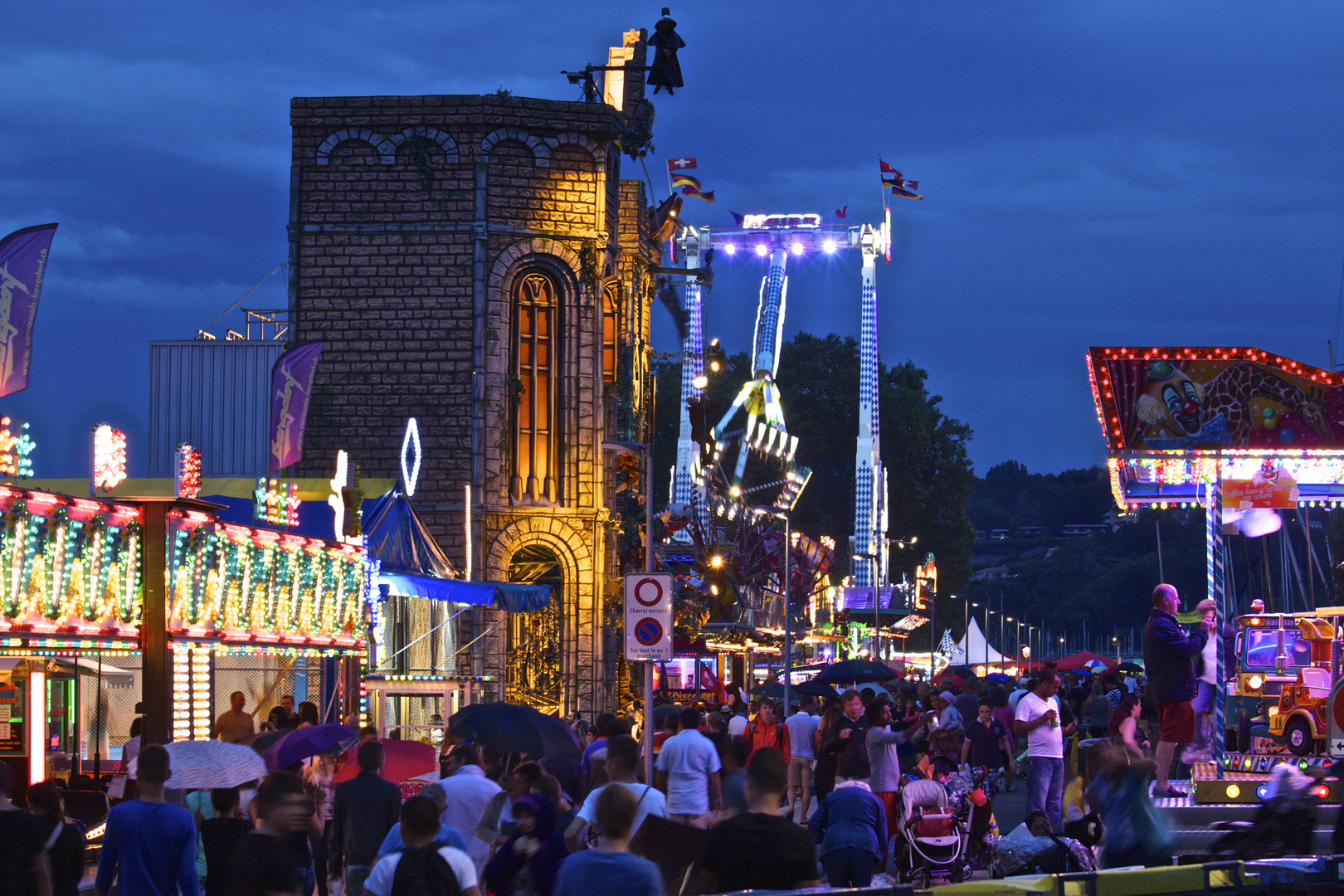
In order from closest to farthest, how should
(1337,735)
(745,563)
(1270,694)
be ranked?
1. (1337,735)
2. (1270,694)
3. (745,563)

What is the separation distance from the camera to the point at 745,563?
170ft

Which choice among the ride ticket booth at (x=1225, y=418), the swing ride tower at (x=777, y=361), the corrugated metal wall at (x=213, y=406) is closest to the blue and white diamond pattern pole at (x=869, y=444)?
the swing ride tower at (x=777, y=361)

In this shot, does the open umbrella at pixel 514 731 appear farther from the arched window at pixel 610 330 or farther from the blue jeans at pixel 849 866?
the arched window at pixel 610 330

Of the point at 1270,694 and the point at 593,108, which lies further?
the point at 593,108

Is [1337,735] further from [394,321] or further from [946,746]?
[394,321]

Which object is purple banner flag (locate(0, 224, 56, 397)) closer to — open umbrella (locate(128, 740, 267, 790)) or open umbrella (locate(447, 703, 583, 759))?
open umbrella (locate(447, 703, 583, 759))

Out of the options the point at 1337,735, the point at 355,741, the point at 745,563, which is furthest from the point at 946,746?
the point at 745,563

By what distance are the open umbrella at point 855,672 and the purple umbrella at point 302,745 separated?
19.9 meters

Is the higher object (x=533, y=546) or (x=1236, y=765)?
(x=533, y=546)

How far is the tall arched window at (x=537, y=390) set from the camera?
32.8m

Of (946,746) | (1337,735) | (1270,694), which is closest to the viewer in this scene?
(1337,735)

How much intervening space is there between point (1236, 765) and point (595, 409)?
19821 millimetres

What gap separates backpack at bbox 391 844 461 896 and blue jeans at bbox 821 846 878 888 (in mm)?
3462

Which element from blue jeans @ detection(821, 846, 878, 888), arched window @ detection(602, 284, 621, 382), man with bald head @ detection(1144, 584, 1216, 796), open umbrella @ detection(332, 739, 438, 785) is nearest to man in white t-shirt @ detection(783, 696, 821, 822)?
open umbrella @ detection(332, 739, 438, 785)
